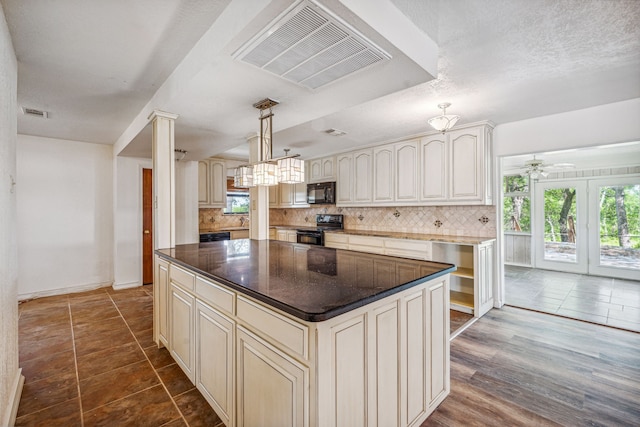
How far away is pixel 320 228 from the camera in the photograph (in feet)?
18.0

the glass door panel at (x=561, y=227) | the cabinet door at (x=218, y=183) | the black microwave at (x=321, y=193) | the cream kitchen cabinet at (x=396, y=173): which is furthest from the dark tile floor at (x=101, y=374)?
the glass door panel at (x=561, y=227)

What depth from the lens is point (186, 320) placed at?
2.05 metres

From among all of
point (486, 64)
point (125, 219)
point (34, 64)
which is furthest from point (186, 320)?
point (125, 219)

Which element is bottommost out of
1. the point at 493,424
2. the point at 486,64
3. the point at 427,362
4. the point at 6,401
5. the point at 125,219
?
the point at 493,424

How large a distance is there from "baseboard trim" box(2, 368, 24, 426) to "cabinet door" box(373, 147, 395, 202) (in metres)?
4.20

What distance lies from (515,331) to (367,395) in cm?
252

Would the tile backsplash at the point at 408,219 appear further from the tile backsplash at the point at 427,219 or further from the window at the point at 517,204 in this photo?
the window at the point at 517,204

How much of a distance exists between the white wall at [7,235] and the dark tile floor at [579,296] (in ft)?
16.0

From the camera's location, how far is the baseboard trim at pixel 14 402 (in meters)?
1.62

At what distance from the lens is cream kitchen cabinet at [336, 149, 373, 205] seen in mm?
4695

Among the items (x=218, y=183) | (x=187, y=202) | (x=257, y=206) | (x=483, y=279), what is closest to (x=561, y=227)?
(x=483, y=279)

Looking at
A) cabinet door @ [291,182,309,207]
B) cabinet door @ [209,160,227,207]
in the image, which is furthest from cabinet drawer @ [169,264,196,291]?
cabinet door @ [291,182,309,207]

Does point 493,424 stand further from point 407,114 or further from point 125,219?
point 125,219

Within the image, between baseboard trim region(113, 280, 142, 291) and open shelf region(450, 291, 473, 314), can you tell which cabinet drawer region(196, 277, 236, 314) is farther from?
baseboard trim region(113, 280, 142, 291)
